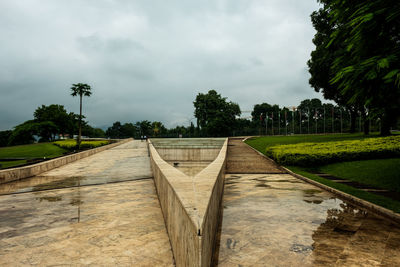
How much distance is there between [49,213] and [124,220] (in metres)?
1.90

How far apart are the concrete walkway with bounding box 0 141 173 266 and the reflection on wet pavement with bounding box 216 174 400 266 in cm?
127

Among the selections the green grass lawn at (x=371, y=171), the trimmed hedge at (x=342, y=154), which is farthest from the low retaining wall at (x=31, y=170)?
the green grass lawn at (x=371, y=171)

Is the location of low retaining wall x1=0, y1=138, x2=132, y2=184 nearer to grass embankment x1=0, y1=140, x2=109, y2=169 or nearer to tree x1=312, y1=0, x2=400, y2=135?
grass embankment x1=0, y1=140, x2=109, y2=169

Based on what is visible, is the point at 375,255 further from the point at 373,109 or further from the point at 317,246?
the point at 373,109

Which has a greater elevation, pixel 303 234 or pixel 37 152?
pixel 303 234

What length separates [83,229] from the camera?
177 inches

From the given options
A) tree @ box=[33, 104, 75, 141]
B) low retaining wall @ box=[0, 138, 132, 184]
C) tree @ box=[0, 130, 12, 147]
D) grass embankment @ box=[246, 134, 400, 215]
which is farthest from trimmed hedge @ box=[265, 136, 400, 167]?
tree @ box=[0, 130, 12, 147]

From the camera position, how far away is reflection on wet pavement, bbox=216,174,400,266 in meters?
3.46

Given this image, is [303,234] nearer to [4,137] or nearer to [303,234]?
[303,234]

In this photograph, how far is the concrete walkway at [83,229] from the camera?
3445 mm

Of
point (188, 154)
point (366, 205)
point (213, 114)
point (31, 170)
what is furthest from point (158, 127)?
point (366, 205)

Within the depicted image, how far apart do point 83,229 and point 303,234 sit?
3.94 meters

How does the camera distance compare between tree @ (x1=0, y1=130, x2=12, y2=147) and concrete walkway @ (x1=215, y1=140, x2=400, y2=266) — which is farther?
tree @ (x1=0, y1=130, x2=12, y2=147)

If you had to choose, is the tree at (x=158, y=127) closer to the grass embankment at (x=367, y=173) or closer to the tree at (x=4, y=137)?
the tree at (x=4, y=137)
